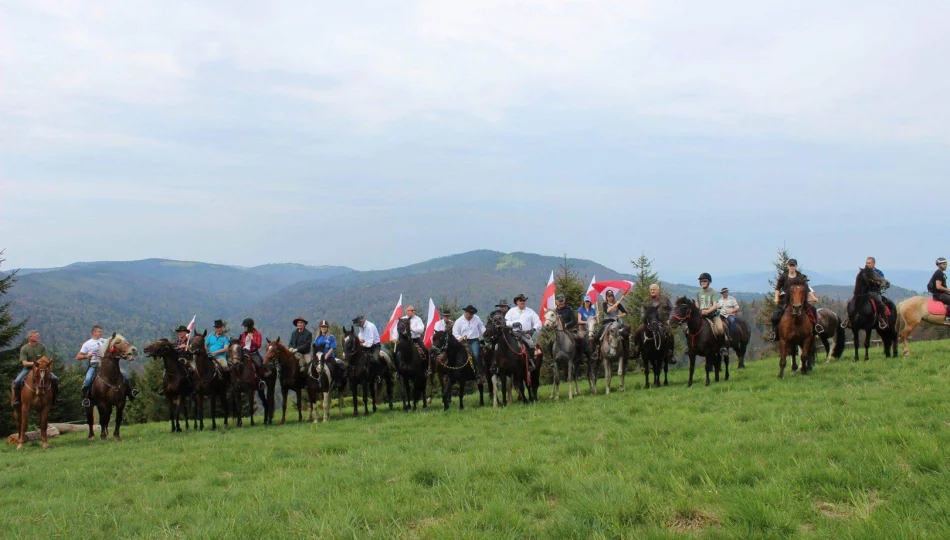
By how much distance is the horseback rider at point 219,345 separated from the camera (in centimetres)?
1906

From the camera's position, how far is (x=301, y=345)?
19.2 meters

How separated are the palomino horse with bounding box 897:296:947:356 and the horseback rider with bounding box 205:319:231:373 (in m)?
19.8

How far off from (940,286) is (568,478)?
16.1 meters

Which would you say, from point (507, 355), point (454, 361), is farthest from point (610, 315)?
point (454, 361)

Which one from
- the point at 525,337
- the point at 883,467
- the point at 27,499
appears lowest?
the point at 27,499

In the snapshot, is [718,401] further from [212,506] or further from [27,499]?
[27,499]

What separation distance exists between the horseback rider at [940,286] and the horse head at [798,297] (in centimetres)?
529

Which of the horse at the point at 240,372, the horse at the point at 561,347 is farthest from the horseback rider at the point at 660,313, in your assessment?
the horse at the point at 240,372

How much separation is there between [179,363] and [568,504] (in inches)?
601

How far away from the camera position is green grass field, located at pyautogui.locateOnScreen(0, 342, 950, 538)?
19.8 ft

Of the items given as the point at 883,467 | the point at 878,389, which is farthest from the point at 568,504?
the point at 878,389

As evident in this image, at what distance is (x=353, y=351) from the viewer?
18531 mm

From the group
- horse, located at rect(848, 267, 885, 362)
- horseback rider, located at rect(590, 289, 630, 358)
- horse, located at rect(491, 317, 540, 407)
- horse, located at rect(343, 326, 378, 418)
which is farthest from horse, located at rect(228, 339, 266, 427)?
horse, located at rect(848, 267, 885, 362)

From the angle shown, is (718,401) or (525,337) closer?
(718,401)
